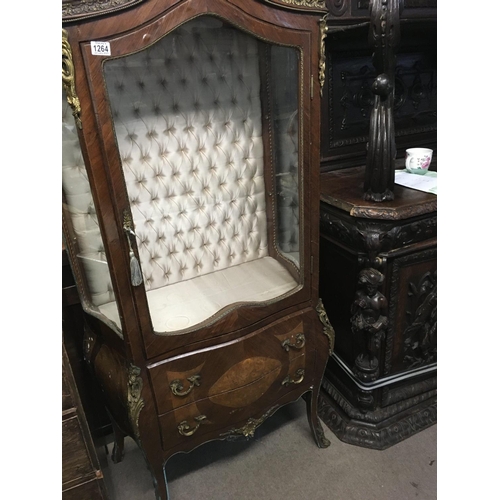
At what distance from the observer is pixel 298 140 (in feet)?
3.31

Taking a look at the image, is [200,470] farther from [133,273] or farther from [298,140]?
[298,140]

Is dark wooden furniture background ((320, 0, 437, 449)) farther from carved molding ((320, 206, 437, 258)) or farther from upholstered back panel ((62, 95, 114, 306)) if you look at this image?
upholstered back panel ((62, 95, 114, 306))

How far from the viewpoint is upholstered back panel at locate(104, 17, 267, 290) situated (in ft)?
3.10

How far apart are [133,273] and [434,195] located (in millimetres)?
825

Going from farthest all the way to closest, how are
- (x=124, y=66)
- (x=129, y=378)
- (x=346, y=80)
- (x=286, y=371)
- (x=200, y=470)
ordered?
(x=346, y=80), (x=200, y=470), (x=286, y=371), (x=129, y=378), (x=124, y=66)

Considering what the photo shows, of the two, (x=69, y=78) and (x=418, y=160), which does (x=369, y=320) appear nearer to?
(x=418, y=160)

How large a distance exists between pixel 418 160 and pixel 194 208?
2.27 ft

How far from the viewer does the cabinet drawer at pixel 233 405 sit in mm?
1035

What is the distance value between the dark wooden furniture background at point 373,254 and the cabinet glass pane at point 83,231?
2.10 ft

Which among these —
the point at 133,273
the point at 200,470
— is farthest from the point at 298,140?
the point at 200,470

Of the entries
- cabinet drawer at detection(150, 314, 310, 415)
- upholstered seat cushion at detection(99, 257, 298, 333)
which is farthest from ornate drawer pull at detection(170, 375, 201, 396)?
upholstered seat cushion at detection(99, 257, 298, 333)

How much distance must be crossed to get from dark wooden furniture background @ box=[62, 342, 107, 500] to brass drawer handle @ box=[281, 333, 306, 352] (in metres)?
0.51

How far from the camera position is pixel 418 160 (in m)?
1.30

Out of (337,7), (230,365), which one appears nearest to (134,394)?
(230,365)
